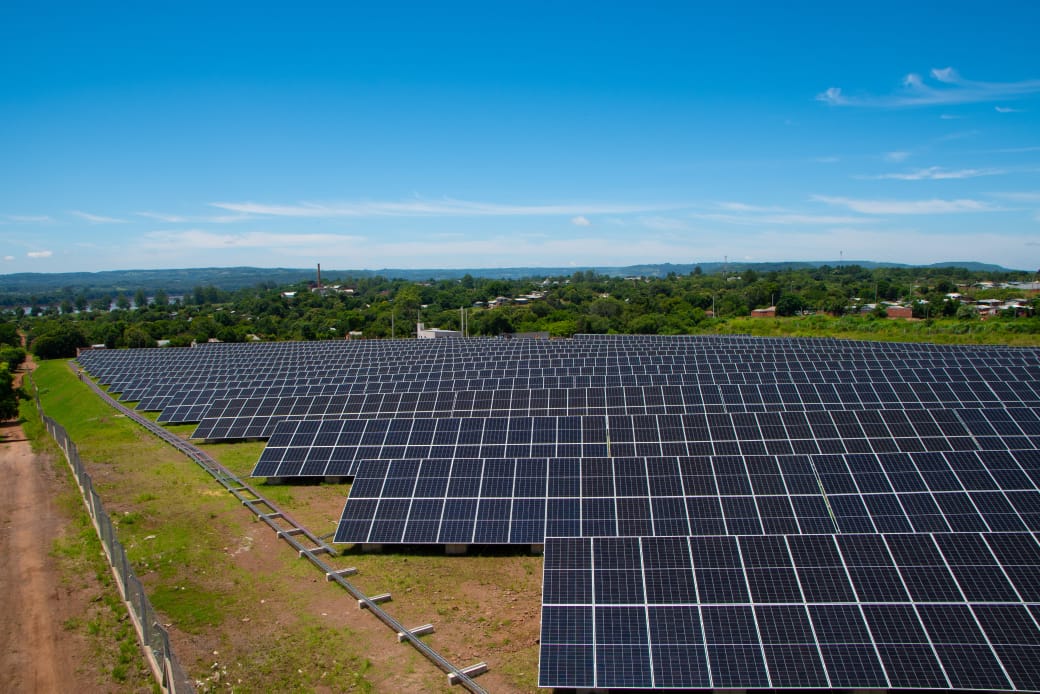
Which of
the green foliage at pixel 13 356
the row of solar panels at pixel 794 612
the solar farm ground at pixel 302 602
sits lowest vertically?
the green foliage at pixel 13 356

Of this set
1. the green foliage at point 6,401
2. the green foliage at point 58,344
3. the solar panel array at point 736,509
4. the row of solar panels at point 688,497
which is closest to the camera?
the solar panel array at point 736,509

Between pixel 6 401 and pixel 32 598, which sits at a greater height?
pixel 6 401

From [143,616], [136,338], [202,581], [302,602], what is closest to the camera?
[143,616]

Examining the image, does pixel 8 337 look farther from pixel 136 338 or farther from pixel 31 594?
pixel 31 594

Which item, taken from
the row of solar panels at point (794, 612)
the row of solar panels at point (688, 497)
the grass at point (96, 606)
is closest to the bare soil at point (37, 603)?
the grass at point (96, 606)

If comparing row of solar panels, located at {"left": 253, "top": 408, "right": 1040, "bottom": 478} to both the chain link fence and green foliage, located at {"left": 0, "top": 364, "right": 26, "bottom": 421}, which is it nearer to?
the chain link fence

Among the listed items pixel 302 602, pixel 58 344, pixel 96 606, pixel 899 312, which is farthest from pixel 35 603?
pixel 899 312

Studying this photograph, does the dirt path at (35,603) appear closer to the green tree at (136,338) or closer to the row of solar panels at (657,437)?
the row of solar panels at (657,437)
